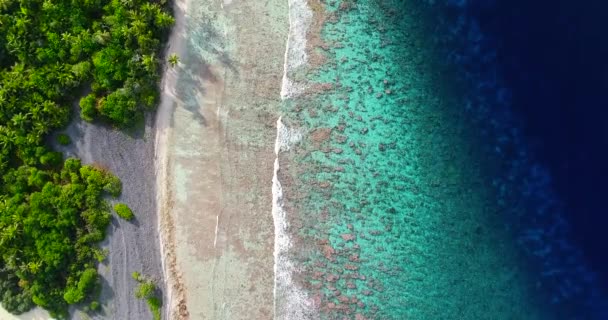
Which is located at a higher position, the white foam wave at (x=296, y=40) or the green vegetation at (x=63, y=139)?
the white foam wave at (x=296, y=40)

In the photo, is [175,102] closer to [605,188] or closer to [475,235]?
[475,235]

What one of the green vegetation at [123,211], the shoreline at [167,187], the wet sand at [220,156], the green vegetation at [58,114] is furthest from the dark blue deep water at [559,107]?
the green vegetation at [123,211]

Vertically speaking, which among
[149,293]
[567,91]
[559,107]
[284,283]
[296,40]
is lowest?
[149,293]

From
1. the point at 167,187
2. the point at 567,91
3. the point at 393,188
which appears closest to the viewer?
the point at 167,187

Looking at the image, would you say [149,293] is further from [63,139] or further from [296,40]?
[296,40]

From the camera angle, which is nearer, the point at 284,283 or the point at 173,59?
the point at 173,59

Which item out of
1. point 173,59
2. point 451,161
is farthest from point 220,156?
point 451,161

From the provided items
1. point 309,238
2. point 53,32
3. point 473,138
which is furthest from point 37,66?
point 473,138

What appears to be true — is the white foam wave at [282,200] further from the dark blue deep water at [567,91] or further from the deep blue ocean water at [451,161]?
the dark blue deep water at [567,91]
